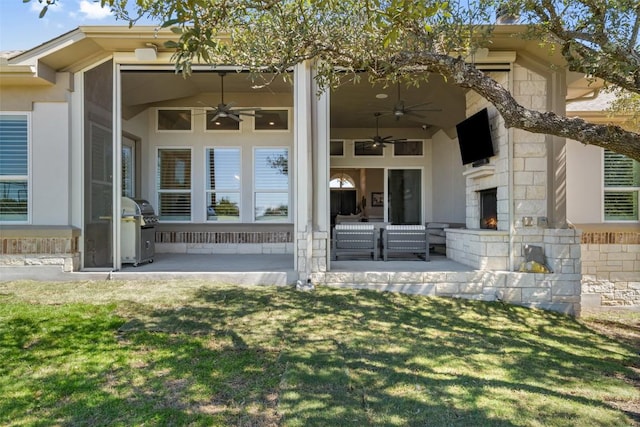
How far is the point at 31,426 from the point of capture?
240cm

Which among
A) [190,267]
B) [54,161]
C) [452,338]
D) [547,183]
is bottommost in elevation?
[452,338]

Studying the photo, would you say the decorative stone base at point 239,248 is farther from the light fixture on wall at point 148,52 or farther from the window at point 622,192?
the window at point 622,192

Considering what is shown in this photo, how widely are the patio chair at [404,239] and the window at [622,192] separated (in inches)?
148

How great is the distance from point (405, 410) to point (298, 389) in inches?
30.9

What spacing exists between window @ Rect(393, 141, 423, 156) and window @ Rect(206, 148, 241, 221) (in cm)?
480

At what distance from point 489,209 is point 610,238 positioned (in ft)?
8.85

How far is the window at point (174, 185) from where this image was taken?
8891 mm

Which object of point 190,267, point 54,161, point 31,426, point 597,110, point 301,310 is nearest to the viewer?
point 31,426

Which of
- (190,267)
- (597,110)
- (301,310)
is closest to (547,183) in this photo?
(597,110)

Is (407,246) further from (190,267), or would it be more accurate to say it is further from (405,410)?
(405,410)

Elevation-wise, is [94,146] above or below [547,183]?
above

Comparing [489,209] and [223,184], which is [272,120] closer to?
[223,184]

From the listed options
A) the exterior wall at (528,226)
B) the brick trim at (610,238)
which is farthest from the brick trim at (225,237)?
the brick trim at (610,238)

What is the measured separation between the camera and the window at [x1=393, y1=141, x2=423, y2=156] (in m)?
11.3
